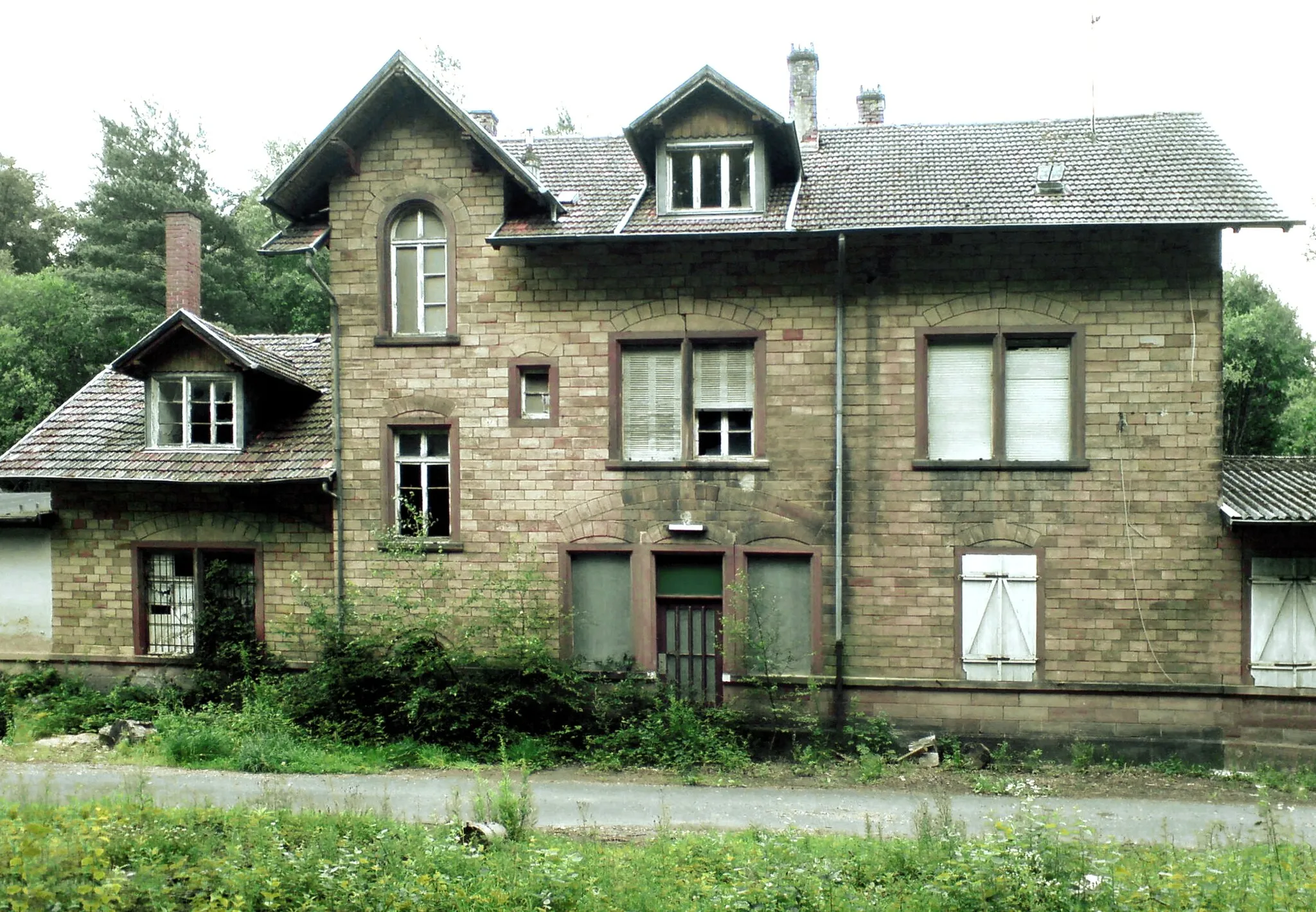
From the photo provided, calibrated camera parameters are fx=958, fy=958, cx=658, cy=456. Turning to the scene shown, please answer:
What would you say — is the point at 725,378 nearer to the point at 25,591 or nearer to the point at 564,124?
the point at 25,591

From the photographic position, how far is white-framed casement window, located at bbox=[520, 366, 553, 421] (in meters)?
13.8

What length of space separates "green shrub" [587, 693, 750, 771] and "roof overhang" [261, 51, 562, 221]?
23.6 ft

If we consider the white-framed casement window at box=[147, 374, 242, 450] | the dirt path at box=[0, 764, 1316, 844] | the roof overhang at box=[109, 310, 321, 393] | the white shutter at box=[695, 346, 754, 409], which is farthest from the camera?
the white-framed casement window at box=[147, 374, 242, 450]

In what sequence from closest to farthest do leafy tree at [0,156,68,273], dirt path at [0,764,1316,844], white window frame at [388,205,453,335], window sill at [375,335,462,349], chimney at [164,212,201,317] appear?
1. dirt path at [0,764,1316,844]
2. window sill at [375,335,462,349]
3. white window frame at [388,205,453,335]
4. chimney at [164,212,201,317]
5. leafy tree at [0,156,68,273]

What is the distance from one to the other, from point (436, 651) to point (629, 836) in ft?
15.6

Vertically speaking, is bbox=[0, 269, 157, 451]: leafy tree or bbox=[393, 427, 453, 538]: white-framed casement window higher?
bbox=[0, 269, 157, 451]: leafy tree

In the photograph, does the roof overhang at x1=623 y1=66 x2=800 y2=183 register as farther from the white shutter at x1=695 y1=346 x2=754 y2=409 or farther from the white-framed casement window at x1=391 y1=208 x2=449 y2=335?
the white-framed casement window at x1=391 y1=208 x2=449 y2=335

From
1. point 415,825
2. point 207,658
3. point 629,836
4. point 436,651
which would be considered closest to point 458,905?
point 415,825

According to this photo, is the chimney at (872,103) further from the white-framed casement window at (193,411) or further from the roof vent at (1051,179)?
the white-framed casement window at (193,411)

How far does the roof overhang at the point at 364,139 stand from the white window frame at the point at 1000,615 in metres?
7.73

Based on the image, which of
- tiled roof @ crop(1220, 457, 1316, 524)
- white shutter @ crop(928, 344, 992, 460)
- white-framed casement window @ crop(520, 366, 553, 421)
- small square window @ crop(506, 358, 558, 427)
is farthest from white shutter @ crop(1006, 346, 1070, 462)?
white-framed casement window @ crop(520, 366, 553, 421)

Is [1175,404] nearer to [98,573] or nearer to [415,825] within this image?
[415,825]

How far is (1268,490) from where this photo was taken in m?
12.9

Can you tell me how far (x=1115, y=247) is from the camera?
41.5 feet
